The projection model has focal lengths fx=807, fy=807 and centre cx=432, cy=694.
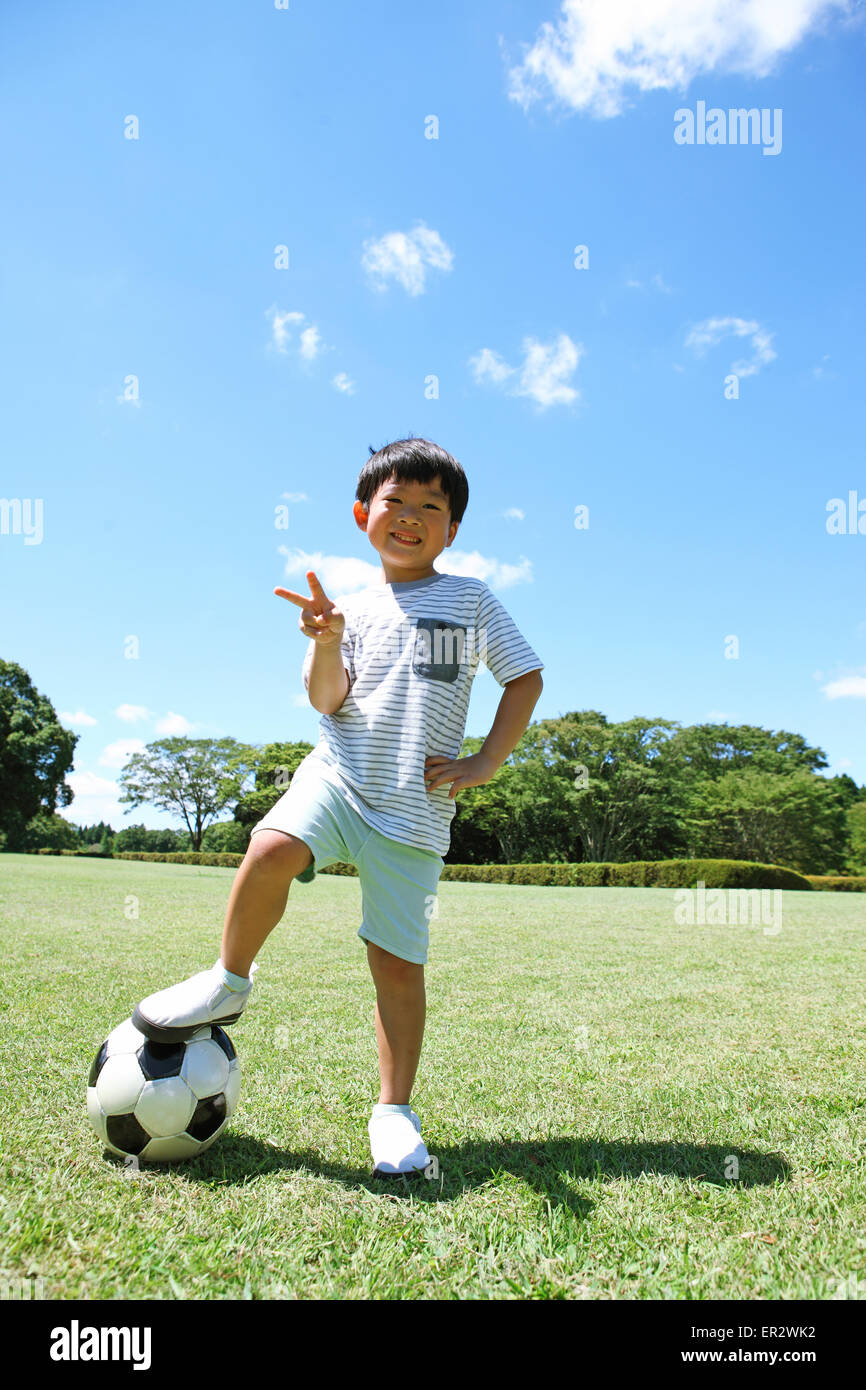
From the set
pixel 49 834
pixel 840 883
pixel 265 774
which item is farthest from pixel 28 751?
pixel 840 883

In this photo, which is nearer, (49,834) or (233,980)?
(233,980)

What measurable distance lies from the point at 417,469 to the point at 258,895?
4.80ft

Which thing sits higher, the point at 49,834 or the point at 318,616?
the point at 318,616

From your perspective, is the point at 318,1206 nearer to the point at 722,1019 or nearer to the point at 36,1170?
the point at 36,1170

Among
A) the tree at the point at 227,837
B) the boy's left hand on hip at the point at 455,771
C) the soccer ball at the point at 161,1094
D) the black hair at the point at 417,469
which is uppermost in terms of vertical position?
the black hair at the point at 417,469

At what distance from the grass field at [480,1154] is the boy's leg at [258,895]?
1.84 ft

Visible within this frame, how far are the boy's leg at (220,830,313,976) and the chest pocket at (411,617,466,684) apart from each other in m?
0.69

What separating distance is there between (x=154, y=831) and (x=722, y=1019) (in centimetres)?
8669

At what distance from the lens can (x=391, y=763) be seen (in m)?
2.53

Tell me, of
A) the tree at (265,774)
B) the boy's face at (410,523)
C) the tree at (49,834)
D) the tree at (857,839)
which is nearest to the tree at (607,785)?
the tree at (857,839)

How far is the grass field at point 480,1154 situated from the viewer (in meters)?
1.60

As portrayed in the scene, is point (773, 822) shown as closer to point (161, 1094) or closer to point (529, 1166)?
point (529, 1166)

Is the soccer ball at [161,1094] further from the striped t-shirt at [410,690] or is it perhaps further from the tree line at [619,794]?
the tree line at [619,794]

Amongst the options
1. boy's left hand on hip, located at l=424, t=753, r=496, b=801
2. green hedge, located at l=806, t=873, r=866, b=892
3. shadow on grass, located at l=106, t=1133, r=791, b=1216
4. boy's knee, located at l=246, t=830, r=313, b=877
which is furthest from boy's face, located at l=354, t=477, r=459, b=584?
green hedge, located at l=806, t=873, r=866, b=892
